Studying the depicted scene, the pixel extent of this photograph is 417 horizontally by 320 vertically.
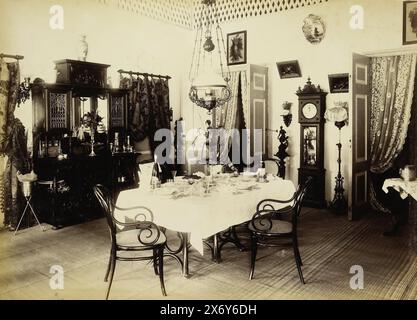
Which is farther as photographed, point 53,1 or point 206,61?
point 206,61

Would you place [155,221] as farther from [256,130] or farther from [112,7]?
[112,7]

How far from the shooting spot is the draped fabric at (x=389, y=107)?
5.62 metres

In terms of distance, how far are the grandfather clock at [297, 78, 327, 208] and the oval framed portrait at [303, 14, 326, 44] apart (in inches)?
27.9

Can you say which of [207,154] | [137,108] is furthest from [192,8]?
Result: [207,154]

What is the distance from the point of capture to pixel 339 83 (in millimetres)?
5980

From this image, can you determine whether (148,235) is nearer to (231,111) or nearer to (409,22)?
(231,111)

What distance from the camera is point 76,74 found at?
17.7 ft

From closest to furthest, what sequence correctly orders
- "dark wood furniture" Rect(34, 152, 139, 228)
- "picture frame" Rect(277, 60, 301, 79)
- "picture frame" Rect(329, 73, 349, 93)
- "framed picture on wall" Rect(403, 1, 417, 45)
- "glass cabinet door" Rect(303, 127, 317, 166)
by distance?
1. "dark wood furniture" Rect(34, 152, 139, 228)
2. "framed picture on wall" Rect(403, 1, 417, 45)
3. "picture frame" Rect(329, 73, 349, 93)
4. "glass cabinet door" Rect(303, 127, 317, 166)
5. "picture frame" Rect(277, 60, 301, 79)

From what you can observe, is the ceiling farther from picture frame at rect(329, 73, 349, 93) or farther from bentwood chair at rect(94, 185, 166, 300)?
bentwood chair at rect(94, 185, 166, 300)

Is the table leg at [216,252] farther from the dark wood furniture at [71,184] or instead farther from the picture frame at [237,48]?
the picture frame at [237,48]

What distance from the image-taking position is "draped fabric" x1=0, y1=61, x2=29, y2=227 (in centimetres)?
484

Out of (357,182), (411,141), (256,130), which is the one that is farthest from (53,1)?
(411,141)

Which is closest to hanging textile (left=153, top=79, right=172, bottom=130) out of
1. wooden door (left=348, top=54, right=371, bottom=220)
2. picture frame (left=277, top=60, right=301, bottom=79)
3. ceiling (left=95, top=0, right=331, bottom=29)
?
ceiling (left=95, top=0, right=331, bottom=29)

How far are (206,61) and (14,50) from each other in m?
3.68
